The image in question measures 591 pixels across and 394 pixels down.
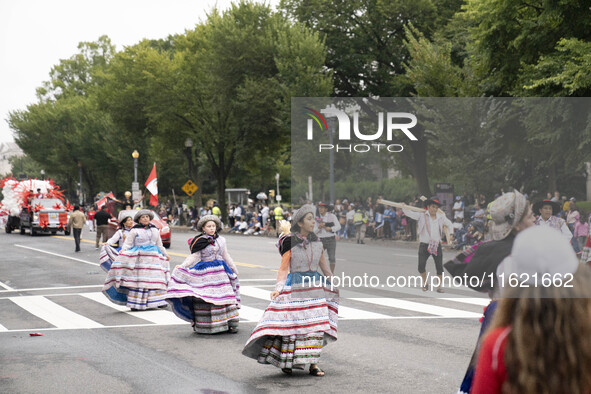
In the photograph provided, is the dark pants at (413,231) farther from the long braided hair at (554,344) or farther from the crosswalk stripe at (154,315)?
the long braided hair at (554,344)

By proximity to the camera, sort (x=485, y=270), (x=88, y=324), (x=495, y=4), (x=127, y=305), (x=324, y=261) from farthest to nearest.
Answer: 1. (x=495, y=4)
2. (x=127, y=305)
3. (x=88, y=324)
4. (x=324, y=261)
5. (x=485, y=270)

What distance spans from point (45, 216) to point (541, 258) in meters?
40.7

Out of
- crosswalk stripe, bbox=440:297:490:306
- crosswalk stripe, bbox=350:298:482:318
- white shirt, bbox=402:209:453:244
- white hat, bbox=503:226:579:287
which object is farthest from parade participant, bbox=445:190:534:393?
crosswalk stripe, bbox=440:297:490:306

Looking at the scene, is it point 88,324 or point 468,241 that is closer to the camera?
point 468,241

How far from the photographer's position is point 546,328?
2.37 metres

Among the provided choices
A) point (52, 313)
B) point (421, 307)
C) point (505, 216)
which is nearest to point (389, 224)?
point (505, 216)

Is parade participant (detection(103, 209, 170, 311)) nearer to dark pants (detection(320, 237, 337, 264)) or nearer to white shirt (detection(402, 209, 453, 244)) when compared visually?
dark pants (detection(320, 237, 337, 264))

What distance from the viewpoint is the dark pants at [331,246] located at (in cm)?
746

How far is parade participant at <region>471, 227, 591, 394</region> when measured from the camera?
2.37 meters

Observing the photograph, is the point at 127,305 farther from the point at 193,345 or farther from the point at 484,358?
the point at 484,358

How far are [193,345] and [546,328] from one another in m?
7.59

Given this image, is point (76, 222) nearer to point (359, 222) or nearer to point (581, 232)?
point (359, 222)

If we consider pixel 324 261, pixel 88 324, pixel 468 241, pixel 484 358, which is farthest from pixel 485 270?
pixel 88 324

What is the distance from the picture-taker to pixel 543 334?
2.37 metres
